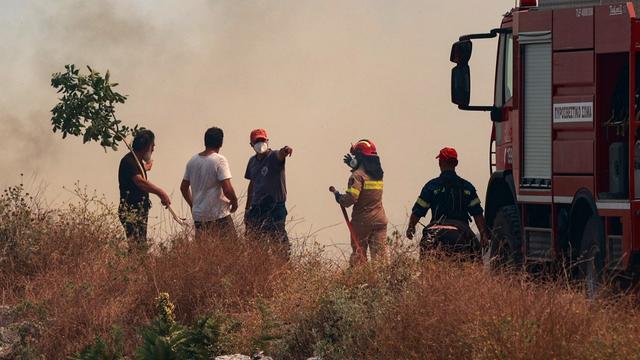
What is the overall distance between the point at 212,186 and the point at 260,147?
103 centimetres

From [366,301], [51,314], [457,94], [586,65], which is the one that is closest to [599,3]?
[586,65]

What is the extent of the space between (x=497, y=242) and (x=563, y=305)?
4.99 meters

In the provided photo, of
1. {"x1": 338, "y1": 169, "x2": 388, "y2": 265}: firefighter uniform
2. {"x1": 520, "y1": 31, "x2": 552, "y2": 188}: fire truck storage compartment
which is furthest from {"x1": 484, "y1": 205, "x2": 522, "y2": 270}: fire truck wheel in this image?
{"x1": 338, "y1": 169, "x2": 388, "y2": 265}: firefighter uniform

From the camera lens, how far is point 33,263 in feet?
44.8

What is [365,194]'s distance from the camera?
1531cm

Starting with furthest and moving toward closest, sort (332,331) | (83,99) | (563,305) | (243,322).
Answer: (83,99) < (243,322) < (332,331) < (563,305)

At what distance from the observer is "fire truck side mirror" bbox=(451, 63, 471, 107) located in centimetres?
1283

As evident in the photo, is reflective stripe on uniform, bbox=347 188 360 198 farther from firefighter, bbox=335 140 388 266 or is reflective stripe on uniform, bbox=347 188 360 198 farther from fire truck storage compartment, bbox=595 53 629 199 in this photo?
fire truck storage compartment, bbox=595 53 629 199

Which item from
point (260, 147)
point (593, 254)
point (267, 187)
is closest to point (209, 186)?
point (267, 187)

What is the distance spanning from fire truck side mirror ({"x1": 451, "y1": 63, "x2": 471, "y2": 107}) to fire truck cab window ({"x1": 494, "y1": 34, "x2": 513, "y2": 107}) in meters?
0.55

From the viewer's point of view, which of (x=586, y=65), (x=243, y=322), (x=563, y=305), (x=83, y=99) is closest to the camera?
(x=563, y=305)

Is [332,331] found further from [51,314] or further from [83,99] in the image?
[83,99]

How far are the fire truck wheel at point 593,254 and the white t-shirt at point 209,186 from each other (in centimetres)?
383

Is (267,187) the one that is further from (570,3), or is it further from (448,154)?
(570,3)
